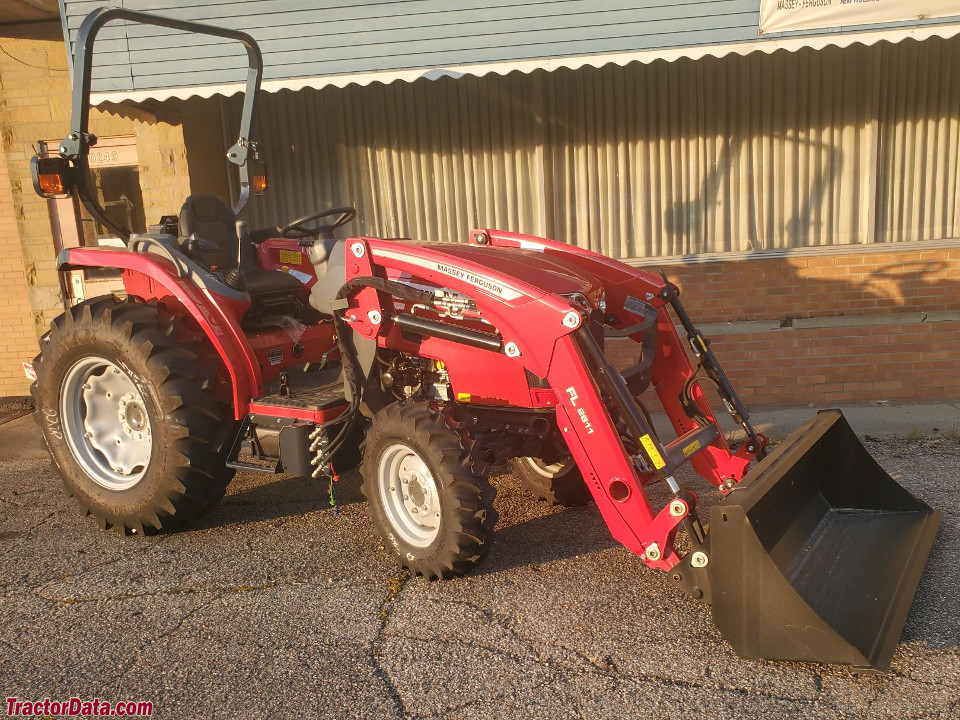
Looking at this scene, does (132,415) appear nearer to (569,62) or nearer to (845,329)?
(569,62)

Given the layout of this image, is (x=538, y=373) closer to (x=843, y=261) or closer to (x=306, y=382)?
(x=306, y=382)

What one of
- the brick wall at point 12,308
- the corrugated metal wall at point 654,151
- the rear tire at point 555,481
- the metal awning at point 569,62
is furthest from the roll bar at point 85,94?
the brick wall at point 12,308

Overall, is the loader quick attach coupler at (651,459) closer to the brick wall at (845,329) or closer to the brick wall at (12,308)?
the brick wall at (845,329)

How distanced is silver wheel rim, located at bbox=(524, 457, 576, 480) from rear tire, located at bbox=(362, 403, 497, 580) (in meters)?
0.96

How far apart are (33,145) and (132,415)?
14.2ft

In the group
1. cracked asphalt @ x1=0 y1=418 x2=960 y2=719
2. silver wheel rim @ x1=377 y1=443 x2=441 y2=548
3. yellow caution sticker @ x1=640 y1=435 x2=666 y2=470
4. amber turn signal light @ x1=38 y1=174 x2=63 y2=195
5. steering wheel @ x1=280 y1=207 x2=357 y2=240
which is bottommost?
cracked asphalt @ x1=0 y1=418 x2=960 y2=719

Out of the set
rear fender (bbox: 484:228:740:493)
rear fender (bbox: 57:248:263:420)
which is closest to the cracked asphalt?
rear fender (bbox: 484:228:740:493)

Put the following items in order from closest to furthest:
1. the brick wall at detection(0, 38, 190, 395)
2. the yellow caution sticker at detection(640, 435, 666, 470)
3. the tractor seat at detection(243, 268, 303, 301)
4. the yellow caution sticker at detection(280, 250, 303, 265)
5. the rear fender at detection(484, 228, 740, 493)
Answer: the yellow caution sticker at detection(640, 435, 666, 470) → the rear fender at detection(484, 228, 740, 493) → the tractor seat at detection(243, 268, 303, 301) → the yellow caution sticker at detection(280, 250, 303, 265) → the brick wall at detection(0, 38, 190, 395)

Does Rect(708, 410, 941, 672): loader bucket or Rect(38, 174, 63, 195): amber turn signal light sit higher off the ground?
Rect(38, 174, 63, 195): amber turn signal light

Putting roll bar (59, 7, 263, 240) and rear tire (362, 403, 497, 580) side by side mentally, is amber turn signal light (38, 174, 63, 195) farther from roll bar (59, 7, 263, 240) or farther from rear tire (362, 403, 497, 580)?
rear tire (362, 403, 497, 580)

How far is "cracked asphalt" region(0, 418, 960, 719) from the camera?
9.71 feet

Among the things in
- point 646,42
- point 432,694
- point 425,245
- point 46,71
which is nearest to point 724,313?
point 646,42

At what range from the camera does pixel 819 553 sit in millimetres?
3588

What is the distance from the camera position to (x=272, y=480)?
563 centimetres
